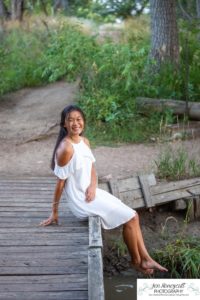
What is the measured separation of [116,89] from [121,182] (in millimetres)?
5311

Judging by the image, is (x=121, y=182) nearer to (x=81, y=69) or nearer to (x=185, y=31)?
(x=81, y=69)

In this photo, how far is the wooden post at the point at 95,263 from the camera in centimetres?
385

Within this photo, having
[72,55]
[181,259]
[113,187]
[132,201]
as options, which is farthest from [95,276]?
[72,55]

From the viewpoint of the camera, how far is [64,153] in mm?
5391

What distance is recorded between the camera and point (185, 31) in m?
15.2

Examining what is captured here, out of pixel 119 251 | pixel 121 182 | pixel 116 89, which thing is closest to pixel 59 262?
pixel 119 251

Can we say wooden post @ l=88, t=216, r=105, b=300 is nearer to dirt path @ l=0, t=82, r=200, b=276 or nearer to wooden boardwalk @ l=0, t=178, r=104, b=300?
wooden boardwalk @ l=0, t=178, r=104, b=300

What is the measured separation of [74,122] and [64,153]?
312 millimetres

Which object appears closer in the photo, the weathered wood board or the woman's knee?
the weathered wood board

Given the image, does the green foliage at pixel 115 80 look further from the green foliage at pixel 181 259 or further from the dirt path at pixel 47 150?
the green foliage at pixel 181 259

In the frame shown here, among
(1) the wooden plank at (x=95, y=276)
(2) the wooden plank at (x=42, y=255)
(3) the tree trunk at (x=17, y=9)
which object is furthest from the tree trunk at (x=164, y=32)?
(3) the tree trunk at (x=17, y=9)

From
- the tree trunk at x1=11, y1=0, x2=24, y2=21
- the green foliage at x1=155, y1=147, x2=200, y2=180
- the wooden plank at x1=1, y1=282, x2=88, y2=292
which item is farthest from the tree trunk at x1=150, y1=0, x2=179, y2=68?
the tree trunk at x1=11, y1=0, x2=24, y2=21

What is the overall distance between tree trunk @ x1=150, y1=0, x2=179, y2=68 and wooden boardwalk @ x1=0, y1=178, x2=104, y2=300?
7395mm

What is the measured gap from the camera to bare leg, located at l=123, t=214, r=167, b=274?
17.9 feet
